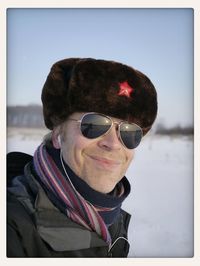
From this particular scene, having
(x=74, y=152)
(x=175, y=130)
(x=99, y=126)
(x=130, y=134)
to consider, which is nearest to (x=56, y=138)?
(x=74, y=152)

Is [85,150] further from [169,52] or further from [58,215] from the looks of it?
[169,52]

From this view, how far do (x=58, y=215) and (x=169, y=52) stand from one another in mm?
988

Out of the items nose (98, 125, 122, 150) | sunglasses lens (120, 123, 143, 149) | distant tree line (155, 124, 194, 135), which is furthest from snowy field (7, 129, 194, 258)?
nose (98, 125, 122, 150)

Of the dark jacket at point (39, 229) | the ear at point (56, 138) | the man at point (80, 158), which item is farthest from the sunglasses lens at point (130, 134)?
the dark jacket at point (39, 229)

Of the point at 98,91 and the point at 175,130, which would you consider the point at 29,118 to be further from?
the point at 175,130

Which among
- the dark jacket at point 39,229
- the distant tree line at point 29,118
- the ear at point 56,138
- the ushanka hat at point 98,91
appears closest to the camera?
the dark jacket at point 39,229

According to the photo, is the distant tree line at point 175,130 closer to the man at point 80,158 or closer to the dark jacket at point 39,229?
the man at point 80,158

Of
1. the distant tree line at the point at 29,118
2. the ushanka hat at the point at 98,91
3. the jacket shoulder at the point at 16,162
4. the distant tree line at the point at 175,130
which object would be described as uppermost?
the ushanka hat at the point at 98,91

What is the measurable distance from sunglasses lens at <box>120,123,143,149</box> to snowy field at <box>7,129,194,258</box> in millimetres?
132

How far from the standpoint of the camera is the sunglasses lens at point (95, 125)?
1727mm

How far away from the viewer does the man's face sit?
5.72 ft

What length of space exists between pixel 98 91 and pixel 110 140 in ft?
0.74

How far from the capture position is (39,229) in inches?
63.8

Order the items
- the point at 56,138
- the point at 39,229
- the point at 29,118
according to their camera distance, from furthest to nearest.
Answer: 1. the point at 29,118
2. the point at 56,138
3. the point at 39,229
